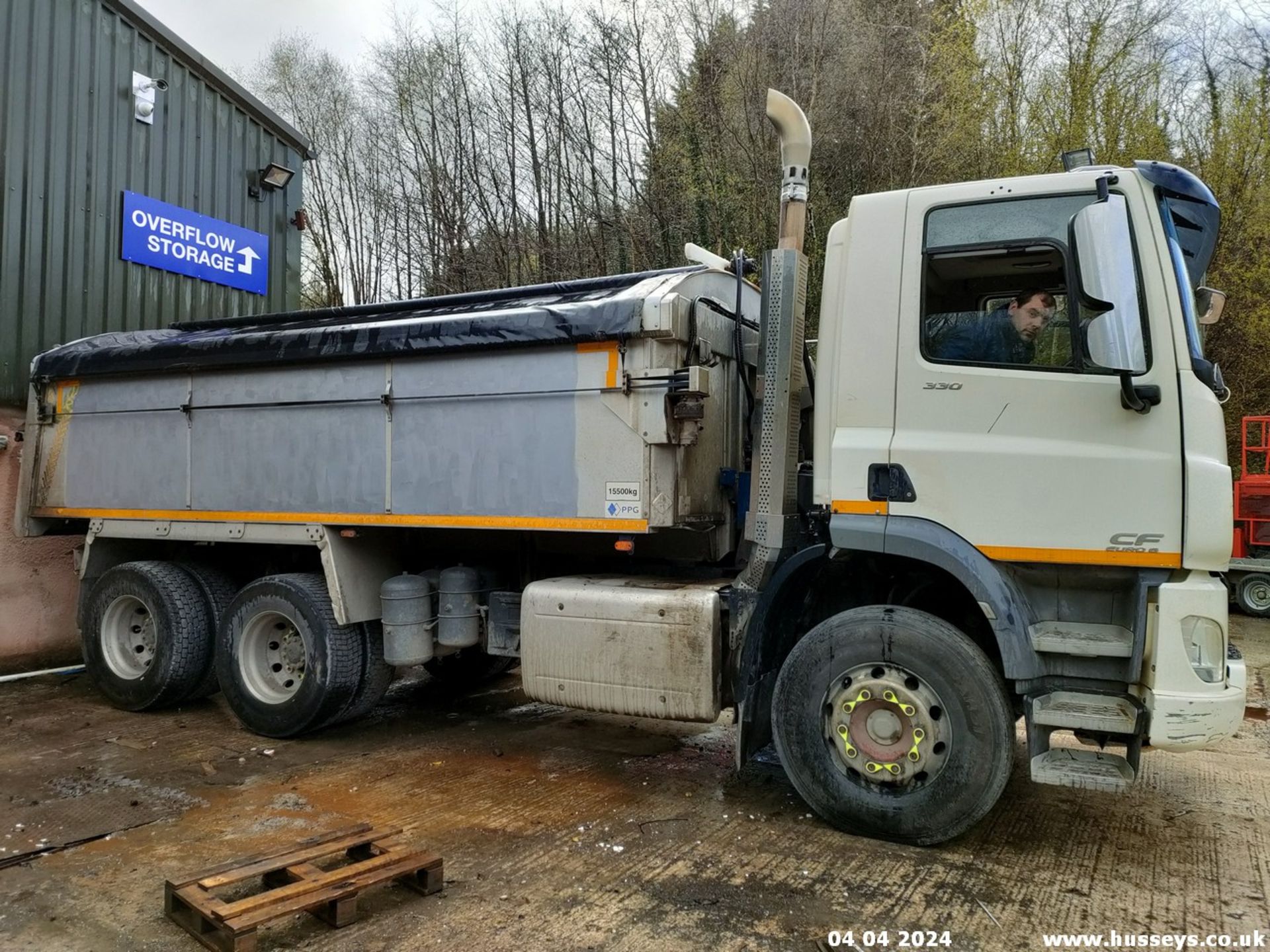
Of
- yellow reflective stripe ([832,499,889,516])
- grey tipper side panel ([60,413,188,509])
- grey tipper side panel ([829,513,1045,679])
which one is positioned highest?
grey tipper side panel ([60,413,188,509])

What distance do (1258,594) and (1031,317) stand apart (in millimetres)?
10262

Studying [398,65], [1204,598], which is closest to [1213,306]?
[1204,598]

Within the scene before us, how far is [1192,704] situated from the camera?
3.49 m

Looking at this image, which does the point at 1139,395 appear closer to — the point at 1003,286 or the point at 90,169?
the point at 1003,286

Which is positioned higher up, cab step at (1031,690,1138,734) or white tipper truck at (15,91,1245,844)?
white tipper truck at (15,91,1245,844)

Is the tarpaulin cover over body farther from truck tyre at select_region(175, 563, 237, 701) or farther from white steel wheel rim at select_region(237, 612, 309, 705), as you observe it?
white steel wheel rim at select_region(237, 612, 309, 705)

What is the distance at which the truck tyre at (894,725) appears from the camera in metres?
3.84

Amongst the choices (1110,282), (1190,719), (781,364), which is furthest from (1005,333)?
(1190,719)

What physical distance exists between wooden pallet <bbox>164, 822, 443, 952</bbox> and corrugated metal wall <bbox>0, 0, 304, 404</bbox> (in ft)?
20.9

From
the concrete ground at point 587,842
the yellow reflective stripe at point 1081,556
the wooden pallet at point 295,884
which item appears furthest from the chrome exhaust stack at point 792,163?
the wooden pallet at point 295,884

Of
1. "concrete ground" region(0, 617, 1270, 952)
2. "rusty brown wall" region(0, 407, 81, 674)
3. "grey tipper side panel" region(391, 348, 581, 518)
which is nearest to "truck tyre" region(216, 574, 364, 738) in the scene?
"concrete ground" region(0, 617, 1270, 952)

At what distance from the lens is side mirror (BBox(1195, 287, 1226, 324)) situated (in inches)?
164

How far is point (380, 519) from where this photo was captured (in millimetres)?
5445

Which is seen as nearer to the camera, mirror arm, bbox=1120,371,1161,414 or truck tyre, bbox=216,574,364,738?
mirror arm, bbox=1120,371,1161,414
